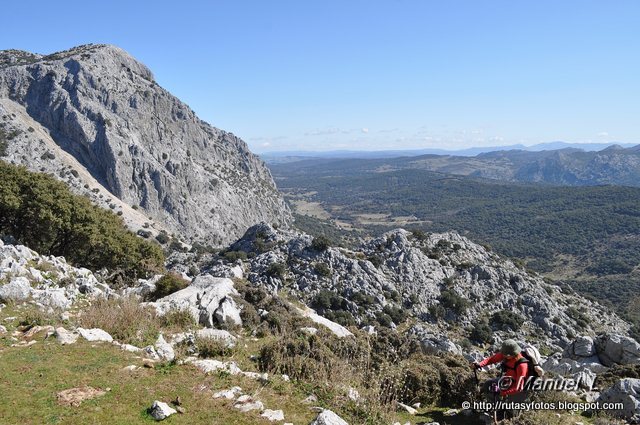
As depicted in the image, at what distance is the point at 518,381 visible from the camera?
7.76m

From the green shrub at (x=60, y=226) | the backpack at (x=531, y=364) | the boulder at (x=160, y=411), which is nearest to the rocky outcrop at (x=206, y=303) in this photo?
the boulder at (x=160, y=411)

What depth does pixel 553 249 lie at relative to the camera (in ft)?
422

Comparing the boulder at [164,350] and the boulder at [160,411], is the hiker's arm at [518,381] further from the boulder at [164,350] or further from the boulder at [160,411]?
the boulder at [164,350]

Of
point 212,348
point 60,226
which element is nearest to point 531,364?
point 212,348

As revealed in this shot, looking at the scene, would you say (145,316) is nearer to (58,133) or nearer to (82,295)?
(82,295)

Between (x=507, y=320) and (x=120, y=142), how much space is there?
291ft

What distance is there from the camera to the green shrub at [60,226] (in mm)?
24594

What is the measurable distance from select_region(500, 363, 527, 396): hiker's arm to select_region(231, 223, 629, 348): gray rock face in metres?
27.3

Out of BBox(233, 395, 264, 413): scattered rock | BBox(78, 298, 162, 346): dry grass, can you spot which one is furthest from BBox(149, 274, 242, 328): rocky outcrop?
BBox(233, 395, 264, 413): scattered rock

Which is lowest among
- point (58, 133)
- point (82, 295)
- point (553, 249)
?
point (553, 249)

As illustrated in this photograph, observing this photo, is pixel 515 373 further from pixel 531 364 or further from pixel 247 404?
pixel 247 404

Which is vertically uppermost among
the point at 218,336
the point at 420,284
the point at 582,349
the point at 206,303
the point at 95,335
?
the point at 95,335

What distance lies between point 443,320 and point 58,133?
294ft

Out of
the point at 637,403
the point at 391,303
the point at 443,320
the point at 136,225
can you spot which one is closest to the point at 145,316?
the point at 637,403
